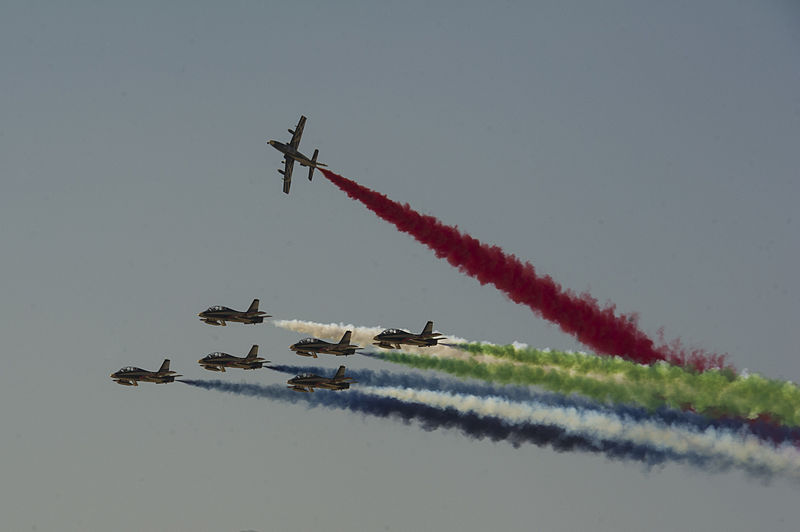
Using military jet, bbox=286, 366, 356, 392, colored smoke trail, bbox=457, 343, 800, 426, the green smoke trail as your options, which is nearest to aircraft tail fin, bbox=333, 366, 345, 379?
military jet, bbox=286, 366, 356, 392

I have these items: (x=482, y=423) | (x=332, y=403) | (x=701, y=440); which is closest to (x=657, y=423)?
(x=701, y=440)

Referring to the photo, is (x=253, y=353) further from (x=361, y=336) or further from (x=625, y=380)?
(x=625, y=380)

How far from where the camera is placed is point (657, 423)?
411 feet

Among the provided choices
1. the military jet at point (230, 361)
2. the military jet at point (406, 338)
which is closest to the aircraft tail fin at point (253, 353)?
the military jet at point (230, 361)

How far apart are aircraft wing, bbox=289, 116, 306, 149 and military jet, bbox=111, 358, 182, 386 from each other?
999 inches

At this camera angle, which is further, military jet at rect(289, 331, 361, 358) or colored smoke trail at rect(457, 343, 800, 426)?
military jet at rect(289, 331, 361, 358)

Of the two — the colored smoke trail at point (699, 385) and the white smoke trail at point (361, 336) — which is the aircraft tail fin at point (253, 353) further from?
the colored smoke trail at point (699, 385)

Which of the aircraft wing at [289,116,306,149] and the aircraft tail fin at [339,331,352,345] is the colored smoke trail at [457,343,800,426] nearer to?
the aircraft tail fin at [339,331,352,345]

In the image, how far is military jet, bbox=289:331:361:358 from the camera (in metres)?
147

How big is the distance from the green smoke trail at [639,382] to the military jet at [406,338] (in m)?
2.76

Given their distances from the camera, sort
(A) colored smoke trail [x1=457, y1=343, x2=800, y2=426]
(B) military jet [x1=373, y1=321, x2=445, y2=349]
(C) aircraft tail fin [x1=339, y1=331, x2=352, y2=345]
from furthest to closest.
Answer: (C) aircraft tail fin [x1=339, y1=331, x2=352, y2=345]
(B) military jet [x1=373, y1=321, x2=445, y2=349]
(A) colored smoke trail [x1=457, y1=343, x2=800, y2=426]

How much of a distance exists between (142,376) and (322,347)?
19317 mm

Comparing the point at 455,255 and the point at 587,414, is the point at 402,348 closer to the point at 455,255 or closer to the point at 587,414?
the point at 455,255

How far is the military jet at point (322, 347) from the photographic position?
147m
